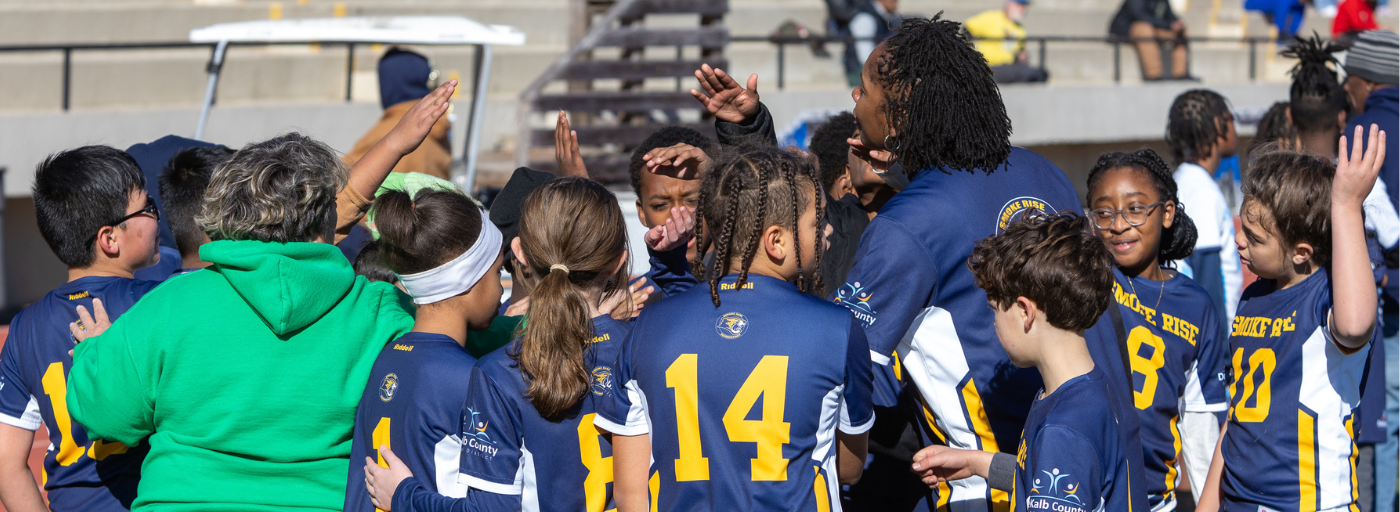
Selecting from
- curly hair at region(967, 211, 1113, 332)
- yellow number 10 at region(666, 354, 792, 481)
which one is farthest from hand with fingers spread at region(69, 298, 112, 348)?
curly hair at region(967, 211, 1113, 332)

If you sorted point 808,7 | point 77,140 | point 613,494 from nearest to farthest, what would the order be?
point 613,494 → point 77,140 → point 808,7

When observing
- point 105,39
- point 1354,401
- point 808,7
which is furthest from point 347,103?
point 1354,401

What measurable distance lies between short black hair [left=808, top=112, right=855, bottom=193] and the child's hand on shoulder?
1.74 m

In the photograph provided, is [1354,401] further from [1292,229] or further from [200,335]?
[200,335]

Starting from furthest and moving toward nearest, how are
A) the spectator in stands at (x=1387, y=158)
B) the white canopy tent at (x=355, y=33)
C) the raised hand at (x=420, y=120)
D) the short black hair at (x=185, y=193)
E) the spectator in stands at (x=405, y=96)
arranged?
the white canopy tent at (x=355, y=33) < the spectator in stands at (x=405, y=96) < the spectator in stands at (x=1387, y=158) < the short black hair at (x=185, y=193) < the raised hand at (x=420, y=120)

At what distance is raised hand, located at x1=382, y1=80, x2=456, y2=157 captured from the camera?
317 centimetres

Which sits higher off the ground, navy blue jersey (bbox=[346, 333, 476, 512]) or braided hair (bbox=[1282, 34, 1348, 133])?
braided hair (bbox=[1282, 34, 1348, 133])

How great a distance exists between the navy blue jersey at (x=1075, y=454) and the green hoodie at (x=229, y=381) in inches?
64.9

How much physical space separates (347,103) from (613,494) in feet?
30.3

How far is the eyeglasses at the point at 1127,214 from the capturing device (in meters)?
3.56

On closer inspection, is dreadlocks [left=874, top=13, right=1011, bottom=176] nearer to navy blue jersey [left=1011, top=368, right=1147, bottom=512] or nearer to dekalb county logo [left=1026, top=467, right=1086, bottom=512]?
navy blue jersey [left=1011, top=368, right=1147, bottom=512]

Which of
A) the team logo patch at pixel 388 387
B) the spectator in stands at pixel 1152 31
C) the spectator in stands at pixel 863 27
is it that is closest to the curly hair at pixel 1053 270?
the team logo patch at pixel 388 387

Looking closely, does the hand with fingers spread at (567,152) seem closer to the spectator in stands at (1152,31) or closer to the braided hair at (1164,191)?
the braided hair at (1164,191)

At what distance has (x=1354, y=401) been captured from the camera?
10.7 feet
